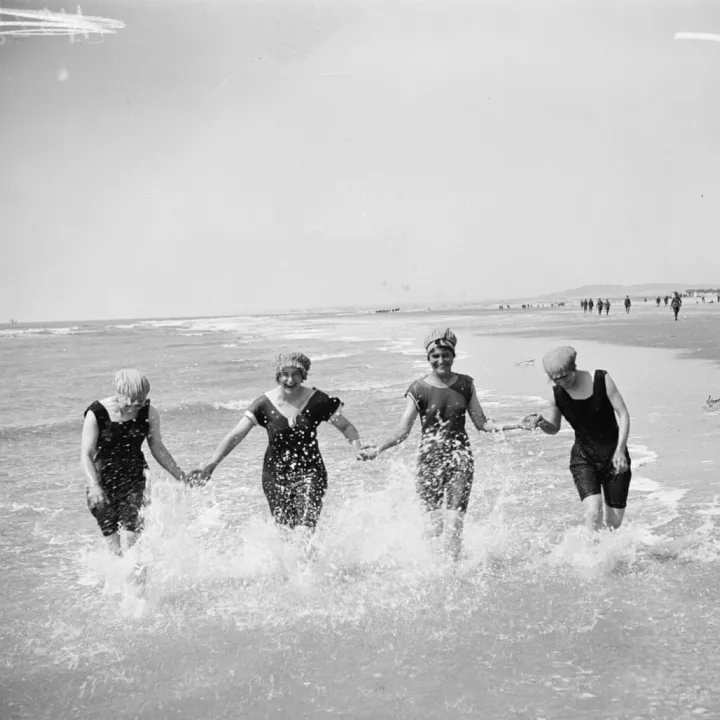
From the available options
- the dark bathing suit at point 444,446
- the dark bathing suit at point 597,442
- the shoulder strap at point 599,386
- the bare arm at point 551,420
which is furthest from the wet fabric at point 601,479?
the dark bathing suit at point 444,446

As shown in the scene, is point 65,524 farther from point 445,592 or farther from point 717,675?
point 717,675

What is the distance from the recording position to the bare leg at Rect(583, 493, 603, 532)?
5.32 m

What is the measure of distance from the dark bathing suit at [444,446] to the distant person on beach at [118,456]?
201 centimetres

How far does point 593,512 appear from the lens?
5.34 metres

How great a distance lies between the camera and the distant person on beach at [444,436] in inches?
211

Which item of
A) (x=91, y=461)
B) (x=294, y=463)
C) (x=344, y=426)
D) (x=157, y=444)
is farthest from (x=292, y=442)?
(x=91, y=461)

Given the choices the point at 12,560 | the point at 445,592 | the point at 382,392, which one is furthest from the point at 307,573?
the point at 382,392

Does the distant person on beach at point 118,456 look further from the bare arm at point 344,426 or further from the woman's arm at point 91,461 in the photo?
the bare arm at point 344,426

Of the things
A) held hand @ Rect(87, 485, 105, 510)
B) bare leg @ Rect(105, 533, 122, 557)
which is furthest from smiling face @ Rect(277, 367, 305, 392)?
bare leg @ Rect(105, 533, 122, 557)

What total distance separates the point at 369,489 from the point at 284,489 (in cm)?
333

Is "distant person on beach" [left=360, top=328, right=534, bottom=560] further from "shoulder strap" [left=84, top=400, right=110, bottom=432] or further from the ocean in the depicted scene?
"shoulder strap" [left=84, top=400, right=110, bottom=432]

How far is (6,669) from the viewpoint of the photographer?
4.23 metres

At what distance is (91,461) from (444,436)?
8.22ft

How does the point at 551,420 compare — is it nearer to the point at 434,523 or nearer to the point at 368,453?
the point at 434,523
